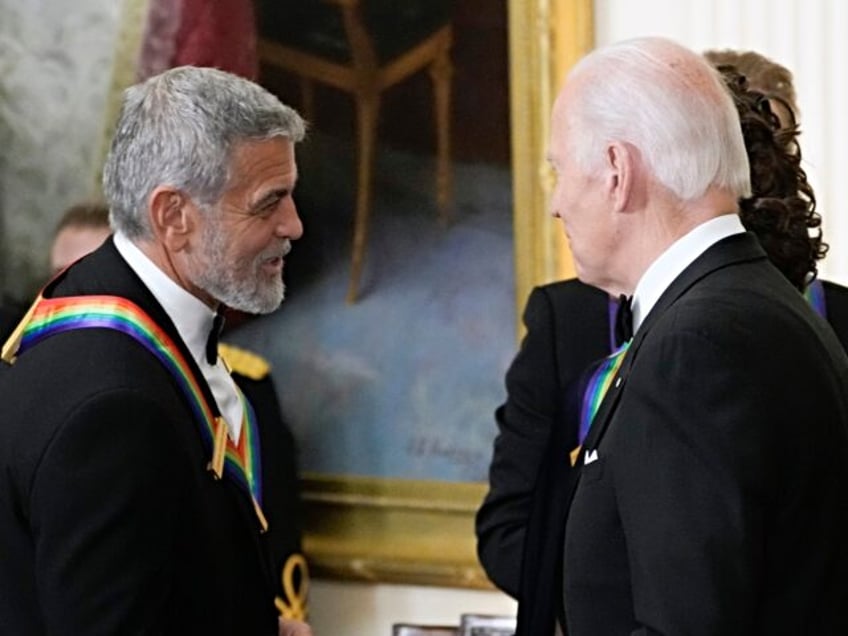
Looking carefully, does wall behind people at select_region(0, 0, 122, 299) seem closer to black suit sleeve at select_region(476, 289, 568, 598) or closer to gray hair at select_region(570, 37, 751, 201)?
black suit sleeve at select_region(476, 289, 568, 598)

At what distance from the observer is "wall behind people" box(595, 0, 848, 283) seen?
335cm

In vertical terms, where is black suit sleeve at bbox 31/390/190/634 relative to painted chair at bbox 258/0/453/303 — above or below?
below

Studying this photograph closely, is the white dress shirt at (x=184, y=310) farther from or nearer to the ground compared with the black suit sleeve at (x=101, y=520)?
farther from the ground

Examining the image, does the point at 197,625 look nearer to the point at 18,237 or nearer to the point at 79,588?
the point at 79,588

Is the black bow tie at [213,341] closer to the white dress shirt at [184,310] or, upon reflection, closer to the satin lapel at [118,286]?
the white dress shirt at [184,310]

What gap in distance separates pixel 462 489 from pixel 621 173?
190 cm

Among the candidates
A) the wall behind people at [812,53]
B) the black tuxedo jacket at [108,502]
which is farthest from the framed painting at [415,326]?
the black tuxedo jacket at [108,502]

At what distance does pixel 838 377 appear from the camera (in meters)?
1.84

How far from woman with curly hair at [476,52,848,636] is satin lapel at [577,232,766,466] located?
294 mm

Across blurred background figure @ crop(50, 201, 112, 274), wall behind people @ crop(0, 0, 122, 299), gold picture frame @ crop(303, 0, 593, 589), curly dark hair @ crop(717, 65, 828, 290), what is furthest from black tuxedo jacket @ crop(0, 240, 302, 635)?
wall behind people @ crop(0, 0, 122, 299)

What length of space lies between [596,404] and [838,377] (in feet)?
2.09

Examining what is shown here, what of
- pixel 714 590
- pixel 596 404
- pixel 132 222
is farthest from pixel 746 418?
pixel 132 222

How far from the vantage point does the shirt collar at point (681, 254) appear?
6.20 ft

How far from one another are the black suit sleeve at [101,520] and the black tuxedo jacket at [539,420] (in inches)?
27.2
